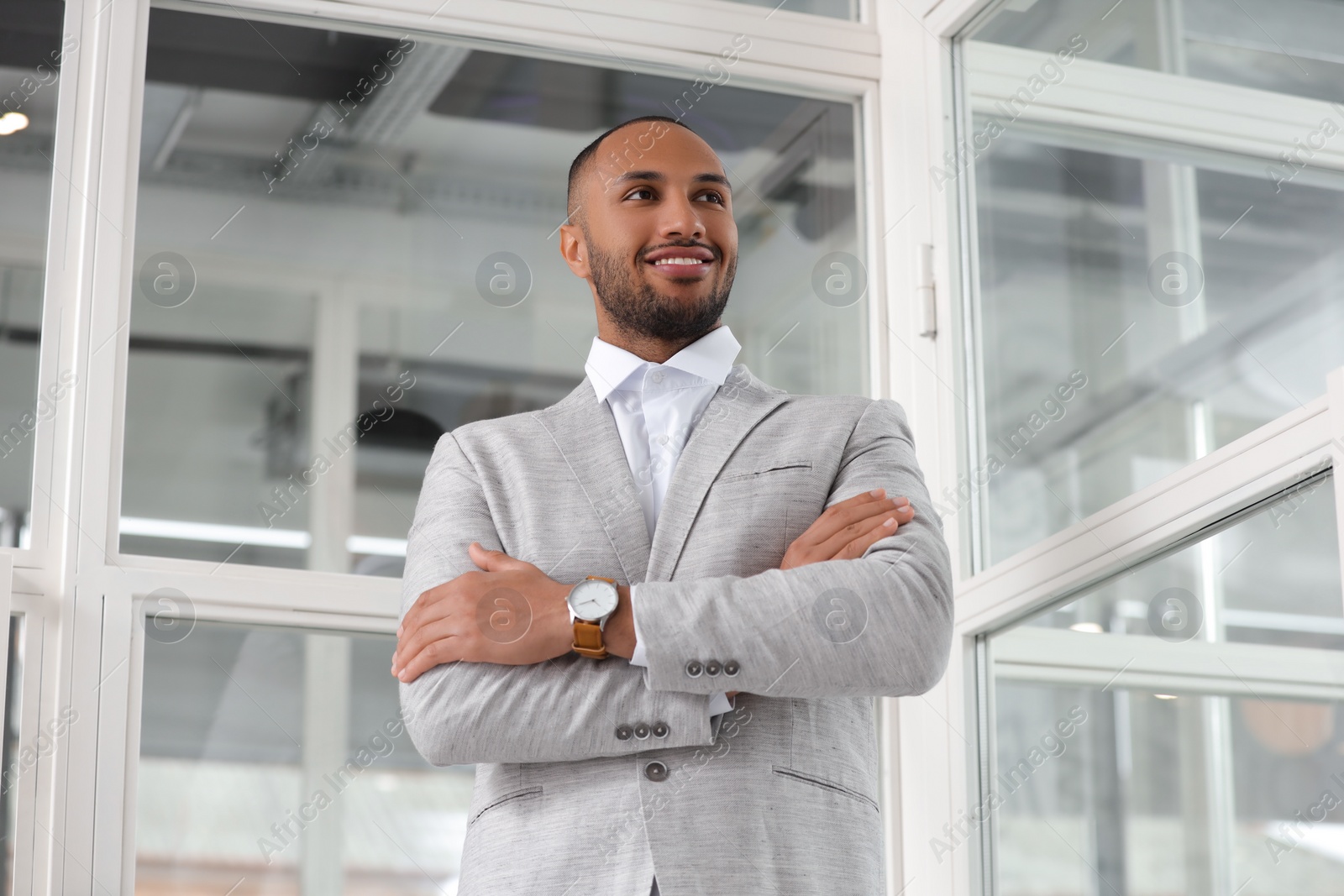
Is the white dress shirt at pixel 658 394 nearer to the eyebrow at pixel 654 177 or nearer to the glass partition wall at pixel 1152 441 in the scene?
the eyebrow at pixel 654 177

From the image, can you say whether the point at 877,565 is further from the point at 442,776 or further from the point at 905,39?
the point at 905,39

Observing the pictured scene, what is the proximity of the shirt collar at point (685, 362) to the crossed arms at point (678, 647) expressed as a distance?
37 centimetres

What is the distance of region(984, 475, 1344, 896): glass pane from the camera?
177cm

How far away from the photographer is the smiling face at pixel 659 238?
2.20 meters

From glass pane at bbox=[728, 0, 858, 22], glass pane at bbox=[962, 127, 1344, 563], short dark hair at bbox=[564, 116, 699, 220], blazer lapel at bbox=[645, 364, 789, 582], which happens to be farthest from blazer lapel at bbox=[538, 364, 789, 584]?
glass pane at bbox=[728, 0, 858, 22]

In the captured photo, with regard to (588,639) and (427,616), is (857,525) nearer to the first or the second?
(588,639)

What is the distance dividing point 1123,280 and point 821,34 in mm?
1011

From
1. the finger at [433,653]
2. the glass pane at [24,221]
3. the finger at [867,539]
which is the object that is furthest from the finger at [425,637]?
the glass pane at [24,221]

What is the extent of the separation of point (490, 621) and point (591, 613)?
13cm

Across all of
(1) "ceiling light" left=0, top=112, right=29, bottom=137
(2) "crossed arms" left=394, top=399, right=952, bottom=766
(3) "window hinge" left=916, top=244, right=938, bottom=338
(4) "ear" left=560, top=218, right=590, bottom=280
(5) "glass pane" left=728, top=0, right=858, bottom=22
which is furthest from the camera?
(5) "glass pane" left=728, top=0, right=858, bottom=22

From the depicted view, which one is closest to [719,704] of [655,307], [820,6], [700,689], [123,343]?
[700,689]

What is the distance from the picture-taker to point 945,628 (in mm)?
1809

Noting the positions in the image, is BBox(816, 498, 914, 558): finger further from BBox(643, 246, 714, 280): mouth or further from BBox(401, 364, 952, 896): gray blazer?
BBox(643, 246, 714, 280): mouth

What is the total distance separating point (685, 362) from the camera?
217 centimetres
